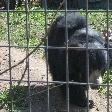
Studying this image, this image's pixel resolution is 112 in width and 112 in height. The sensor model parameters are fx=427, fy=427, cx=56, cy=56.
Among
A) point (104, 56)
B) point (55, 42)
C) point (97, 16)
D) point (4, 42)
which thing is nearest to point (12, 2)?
point (4, 42)

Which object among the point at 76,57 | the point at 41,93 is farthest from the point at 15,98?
the point at 76,57

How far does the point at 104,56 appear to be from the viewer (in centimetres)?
396

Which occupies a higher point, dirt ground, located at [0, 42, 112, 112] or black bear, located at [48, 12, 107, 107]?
black bear, located at [48, 12, 107, 107]

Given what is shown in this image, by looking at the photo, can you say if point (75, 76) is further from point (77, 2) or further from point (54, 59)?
point (77, 2)

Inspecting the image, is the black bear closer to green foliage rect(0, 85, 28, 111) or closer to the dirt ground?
the dirt ground

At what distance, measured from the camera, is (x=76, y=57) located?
388 centimetres

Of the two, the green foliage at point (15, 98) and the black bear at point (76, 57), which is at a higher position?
the black bear at point (76, 57)

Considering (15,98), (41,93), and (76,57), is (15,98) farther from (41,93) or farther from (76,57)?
(76,57)

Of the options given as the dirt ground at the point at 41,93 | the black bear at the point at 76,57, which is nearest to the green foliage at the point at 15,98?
the dirt ground at the point at 41,93

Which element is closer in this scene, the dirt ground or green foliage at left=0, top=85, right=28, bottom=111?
green foliage at left=0, top=85, right=28, bottom=111

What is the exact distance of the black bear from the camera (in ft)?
12.8

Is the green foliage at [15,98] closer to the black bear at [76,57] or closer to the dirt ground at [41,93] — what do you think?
the dirt ground at [41,93]

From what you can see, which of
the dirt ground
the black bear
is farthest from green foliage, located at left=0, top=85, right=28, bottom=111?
the black bear

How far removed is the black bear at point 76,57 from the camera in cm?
389
